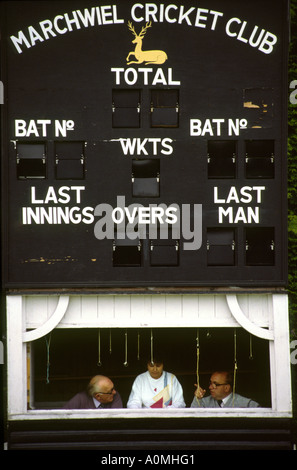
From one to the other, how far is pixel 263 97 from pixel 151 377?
5.67m

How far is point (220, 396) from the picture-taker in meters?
11.1

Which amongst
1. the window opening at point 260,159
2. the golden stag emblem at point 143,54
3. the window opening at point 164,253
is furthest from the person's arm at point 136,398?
the golden stag emblem at point 143,54

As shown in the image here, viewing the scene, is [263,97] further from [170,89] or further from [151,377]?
[151,377]

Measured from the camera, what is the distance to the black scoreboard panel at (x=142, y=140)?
1044 cm

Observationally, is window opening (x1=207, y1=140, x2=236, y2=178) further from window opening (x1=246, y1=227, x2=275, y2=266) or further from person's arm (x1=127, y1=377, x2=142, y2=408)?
person's arm (x1=127, y1=377, x2=142, y2=408)

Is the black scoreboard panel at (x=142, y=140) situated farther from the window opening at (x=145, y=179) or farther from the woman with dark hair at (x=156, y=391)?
the woman with dark hair at (x=156, y=391)

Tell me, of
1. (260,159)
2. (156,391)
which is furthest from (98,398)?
(260,159)

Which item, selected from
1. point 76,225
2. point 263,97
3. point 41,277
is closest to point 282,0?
point 263,97

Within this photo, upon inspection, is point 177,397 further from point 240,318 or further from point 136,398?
point 240,318

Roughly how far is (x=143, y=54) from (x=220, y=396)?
6.58 metres

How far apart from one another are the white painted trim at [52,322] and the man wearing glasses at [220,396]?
120 inches

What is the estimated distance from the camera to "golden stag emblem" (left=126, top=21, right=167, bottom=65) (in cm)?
1047

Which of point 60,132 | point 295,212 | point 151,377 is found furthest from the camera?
point 295,212

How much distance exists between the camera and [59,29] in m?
10.5
